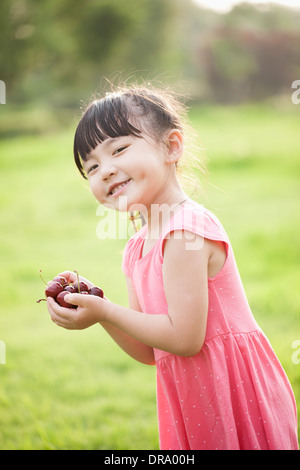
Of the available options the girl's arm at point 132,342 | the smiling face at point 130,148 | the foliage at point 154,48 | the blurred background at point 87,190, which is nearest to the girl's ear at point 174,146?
the smiling face at point 130,148

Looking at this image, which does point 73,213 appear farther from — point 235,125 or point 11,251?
point 235,125

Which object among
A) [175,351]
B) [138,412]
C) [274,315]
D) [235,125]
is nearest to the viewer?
[175,351]

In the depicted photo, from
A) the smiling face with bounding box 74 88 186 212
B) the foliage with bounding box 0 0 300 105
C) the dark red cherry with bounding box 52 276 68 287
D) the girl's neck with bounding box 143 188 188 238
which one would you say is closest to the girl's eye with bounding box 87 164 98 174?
the smiling face with bounding box 74 88 186 212

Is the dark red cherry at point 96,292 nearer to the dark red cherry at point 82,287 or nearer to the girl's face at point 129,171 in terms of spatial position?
the dark red cherry at point 82,287

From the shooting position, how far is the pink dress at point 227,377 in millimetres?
1116

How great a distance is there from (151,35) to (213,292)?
42.0ft

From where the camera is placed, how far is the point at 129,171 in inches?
44.0

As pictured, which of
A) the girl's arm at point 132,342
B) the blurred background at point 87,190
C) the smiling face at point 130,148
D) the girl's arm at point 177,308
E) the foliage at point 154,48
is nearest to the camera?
the girl's arm at point 177,308

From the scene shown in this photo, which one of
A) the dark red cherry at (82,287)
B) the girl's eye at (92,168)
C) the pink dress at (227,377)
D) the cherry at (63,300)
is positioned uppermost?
the girl's eye at (92,168)

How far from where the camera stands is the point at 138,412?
2.31m

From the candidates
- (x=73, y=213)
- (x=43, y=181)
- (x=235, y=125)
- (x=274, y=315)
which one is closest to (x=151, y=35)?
(x=235, y=125)

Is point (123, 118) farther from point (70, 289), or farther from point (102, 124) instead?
point (70, 289)

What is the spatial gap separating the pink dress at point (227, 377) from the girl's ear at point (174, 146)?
0.41ft

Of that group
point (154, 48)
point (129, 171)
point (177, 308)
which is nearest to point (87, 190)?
point (129, 171)
